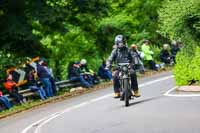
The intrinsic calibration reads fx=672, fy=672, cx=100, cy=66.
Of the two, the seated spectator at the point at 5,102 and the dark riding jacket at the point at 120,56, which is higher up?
the dark riding jacket at the point at 120,56

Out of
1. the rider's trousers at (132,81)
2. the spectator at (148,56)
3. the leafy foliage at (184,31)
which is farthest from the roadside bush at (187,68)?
the spectator at (148,56)

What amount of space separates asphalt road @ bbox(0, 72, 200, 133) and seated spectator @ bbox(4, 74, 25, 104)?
156 centimetres

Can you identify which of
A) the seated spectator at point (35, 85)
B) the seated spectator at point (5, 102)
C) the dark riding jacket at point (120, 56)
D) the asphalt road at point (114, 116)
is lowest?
the asphalt road at point (114, 116)

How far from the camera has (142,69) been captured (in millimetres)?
34438

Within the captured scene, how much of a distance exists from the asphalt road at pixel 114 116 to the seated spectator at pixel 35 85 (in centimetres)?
227

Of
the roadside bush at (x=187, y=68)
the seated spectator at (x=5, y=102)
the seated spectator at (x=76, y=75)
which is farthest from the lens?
the seated spectator at (x=76, y=75)

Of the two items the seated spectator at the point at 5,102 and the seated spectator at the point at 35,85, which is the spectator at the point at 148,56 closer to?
the seated spectator at the point at 35,85

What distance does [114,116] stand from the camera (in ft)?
54.2

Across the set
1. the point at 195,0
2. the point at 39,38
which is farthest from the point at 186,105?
the point at 39,38

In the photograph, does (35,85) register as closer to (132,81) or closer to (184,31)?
(184,31)

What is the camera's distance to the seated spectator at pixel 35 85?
84.1 ft

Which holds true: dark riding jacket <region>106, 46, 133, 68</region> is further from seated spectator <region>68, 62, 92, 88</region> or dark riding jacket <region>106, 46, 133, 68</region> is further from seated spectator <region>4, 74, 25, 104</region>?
seated spectator <region>68, 62, 92, 88</region>

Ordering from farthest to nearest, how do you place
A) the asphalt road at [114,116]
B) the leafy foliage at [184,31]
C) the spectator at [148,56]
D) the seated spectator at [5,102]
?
the spectator at [148,56] → the seated spectator at [5,102] → the leafy foliage at [184,31] → the asphalt road at [114,116]

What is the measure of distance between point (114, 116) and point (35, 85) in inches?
387
